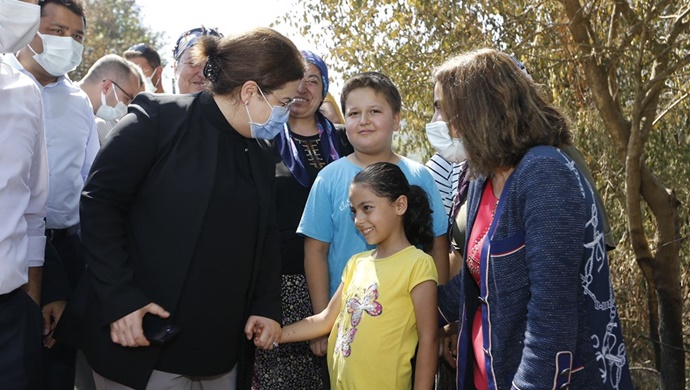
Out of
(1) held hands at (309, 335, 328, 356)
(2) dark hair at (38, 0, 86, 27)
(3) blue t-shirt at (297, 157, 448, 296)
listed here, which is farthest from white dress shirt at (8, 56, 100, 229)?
(1) held hands at (309, 335, 328, 356)

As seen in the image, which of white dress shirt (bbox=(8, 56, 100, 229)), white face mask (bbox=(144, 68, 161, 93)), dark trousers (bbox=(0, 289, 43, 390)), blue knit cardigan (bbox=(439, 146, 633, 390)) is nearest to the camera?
blue knit cardigan (bbox=(439, 146, 633, 390))

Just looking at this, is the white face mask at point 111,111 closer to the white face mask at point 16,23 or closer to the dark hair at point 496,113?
the white face mask at point 16,23

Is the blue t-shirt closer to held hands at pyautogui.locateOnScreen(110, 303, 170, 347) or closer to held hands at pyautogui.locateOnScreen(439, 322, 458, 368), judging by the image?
held hands at pyautogui.locateOnScreen(439, 322, 458, 368)

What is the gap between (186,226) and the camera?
3.05m

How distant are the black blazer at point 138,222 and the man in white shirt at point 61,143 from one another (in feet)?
1.71

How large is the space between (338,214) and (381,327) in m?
0.69

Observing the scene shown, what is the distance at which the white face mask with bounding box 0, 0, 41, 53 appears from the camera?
3.02m

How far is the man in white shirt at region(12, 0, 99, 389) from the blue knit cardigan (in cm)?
181

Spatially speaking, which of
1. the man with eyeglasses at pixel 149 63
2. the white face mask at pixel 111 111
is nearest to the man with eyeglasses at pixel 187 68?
the white face mask at pixel 111 111

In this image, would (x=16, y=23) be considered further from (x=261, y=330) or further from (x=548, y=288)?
(x=548, y=288)

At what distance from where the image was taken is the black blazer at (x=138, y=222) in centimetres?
296

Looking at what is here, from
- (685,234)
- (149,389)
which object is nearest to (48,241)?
(149,389)

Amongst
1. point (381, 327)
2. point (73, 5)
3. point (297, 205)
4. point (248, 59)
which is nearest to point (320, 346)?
point (381, 327)

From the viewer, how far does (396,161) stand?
418 cm
